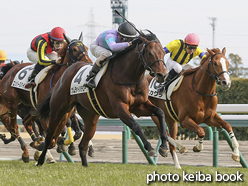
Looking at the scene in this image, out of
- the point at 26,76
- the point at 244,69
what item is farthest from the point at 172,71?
the point at 244,69

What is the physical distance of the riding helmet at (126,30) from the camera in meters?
6.15

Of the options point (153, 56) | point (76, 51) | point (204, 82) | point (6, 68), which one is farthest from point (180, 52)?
point (6, 68)

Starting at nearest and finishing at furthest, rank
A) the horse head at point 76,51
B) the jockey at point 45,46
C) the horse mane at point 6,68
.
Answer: the horse head at point 76,51
the jockey at point 45,46
the horse mane at point 6,68

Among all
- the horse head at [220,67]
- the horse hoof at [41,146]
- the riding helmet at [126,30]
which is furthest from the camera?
the horse hoof at [41,146]

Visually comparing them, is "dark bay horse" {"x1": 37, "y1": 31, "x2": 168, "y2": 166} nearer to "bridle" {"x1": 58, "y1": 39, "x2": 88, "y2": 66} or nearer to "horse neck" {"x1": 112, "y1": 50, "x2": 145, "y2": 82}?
"horse neck" {"x1": 112, "y1": 50, "x2": 145, "y2": 82}

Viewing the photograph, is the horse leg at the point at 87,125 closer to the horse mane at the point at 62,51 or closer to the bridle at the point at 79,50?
the bridle at the point at 79,50

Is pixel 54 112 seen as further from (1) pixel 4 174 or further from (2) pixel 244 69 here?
(2) pixel 244 69

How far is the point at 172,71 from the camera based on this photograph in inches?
287

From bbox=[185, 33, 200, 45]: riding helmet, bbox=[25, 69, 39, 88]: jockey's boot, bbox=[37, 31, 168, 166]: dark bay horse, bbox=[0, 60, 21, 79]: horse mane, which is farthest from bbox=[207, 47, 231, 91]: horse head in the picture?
bbox=[0, 60, 21, 79]: horse mane

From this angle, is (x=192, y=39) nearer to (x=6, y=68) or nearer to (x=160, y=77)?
(x=160, y=77)

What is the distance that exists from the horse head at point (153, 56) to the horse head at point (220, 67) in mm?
1275

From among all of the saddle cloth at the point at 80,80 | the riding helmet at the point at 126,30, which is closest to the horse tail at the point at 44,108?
the saddle cloth at the point at 80,80

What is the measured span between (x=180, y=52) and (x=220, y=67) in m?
1.15

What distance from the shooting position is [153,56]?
536cm
